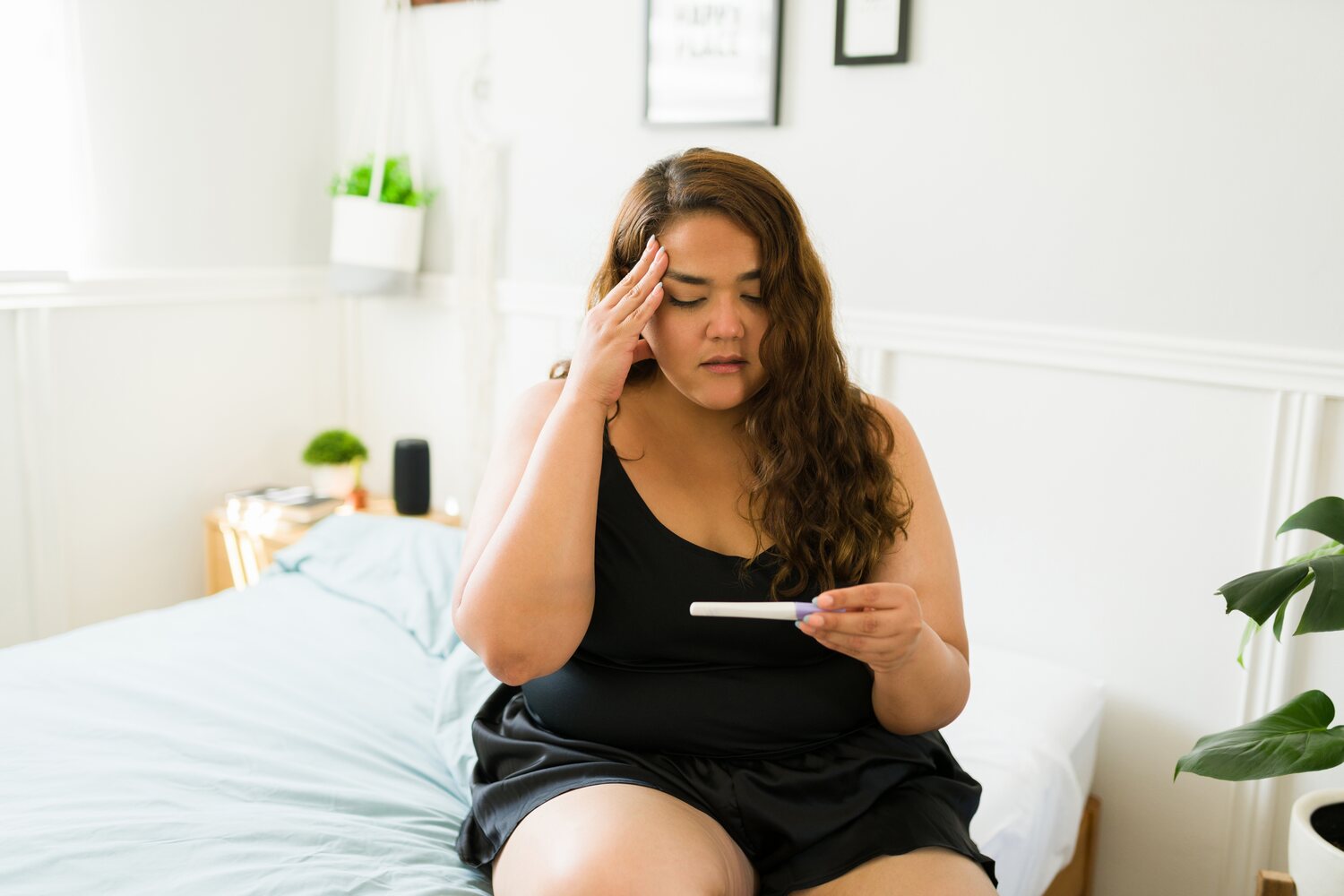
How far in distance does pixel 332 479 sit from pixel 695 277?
70.4 inches

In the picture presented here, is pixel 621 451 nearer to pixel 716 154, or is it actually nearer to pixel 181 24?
pixel 716 154

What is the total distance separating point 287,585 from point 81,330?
0.92 meters

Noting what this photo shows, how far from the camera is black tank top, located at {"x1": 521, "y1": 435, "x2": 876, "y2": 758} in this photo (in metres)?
1.19

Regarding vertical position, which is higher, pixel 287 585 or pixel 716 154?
pixel 716 154

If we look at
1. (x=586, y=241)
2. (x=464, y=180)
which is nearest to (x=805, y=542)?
(x=586, y=241)

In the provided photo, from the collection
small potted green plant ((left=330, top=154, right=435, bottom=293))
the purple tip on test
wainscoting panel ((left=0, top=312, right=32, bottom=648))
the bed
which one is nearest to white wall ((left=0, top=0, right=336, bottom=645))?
wainscoting panel ((left=0, top=312, right=32, bottom=648))

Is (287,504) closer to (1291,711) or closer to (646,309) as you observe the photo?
(646,309)

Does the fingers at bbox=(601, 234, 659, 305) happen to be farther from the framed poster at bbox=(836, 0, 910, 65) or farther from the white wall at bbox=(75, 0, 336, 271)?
the white wall at bbox=(75, 0, 336, 271)

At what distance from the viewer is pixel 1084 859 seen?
1.93 meters

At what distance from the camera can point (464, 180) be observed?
107 inches

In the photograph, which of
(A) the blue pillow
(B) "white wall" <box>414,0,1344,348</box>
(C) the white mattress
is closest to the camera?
(C) the white mattress

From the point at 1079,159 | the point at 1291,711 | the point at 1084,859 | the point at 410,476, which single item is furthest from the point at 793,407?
the point at 410,476

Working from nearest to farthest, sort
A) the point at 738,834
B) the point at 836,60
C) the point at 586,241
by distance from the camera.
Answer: the point at 738,834
the point at 836,60
the point at 586,241

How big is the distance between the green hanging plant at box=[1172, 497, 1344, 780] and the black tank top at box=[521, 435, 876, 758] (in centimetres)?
39
